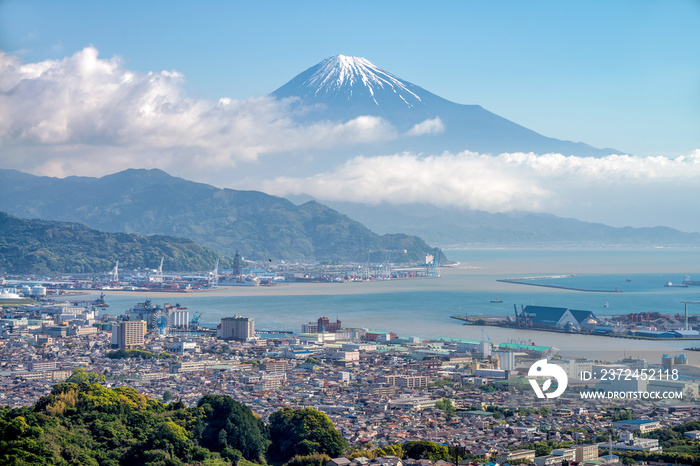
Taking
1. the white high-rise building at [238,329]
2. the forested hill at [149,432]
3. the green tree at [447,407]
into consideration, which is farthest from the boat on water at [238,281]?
the forested hill at [149,432]

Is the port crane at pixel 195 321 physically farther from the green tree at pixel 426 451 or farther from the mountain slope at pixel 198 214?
the mountain slope at pixel 198 214

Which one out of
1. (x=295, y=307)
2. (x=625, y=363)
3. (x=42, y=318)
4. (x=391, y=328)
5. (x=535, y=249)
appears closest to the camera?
(x=625, y=363)

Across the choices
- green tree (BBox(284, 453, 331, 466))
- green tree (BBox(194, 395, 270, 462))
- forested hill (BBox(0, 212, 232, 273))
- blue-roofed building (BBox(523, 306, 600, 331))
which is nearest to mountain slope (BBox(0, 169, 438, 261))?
forested hill (BBox(0, 212, 232, 273))

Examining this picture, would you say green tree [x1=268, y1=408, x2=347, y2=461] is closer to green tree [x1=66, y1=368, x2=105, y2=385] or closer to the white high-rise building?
green tree [x1=66, y1=368, x2=105, y2=385]

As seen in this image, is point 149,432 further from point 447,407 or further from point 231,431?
point 447,407

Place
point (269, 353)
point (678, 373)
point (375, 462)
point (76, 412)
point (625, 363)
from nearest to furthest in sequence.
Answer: point (375, 462), point (76, 412), point (678, 373), point (625, 363), point (269, 353)

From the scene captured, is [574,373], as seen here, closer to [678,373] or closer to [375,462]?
[678,373]

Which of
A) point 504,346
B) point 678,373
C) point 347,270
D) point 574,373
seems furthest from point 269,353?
point 347,270

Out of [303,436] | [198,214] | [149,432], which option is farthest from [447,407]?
[198,214]
